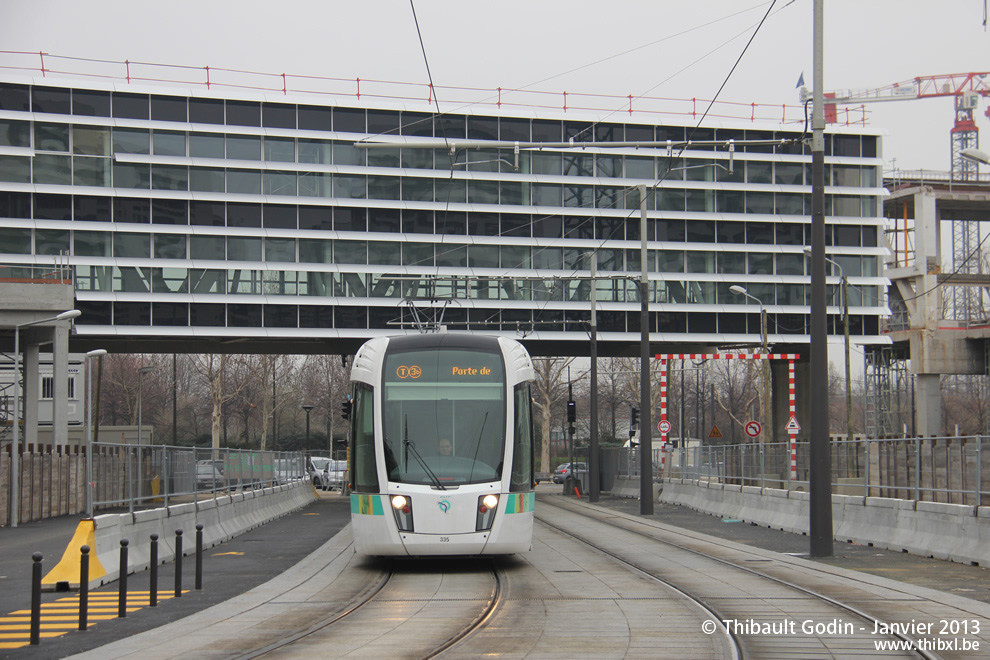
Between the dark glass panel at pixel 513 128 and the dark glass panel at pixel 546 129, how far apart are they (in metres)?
0.52

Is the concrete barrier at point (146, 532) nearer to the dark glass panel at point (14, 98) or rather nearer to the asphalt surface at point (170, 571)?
the asphalt surface at point (170, 571)

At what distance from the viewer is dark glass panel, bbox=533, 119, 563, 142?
61.5 metres

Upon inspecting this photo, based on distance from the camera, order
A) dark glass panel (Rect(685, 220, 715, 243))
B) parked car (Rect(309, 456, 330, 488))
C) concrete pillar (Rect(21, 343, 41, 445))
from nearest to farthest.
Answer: concrete pillar (Rect(21, 343, 41, 445))
parked car (Rect(309, 456, 330, 488))
dark glass panel (Rect(685, 220, 715, 243))

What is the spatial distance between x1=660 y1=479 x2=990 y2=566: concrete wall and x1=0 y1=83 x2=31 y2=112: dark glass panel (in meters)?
41.5

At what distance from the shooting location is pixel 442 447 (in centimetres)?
1545

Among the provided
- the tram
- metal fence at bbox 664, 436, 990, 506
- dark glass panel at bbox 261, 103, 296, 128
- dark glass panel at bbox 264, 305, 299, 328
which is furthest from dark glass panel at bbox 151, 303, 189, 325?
the tram

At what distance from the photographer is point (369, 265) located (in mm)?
59219

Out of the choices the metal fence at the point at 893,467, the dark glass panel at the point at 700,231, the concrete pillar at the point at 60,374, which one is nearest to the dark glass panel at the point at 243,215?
the concrete pillar at the point at 60,374

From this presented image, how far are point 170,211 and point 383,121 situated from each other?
1203 cm

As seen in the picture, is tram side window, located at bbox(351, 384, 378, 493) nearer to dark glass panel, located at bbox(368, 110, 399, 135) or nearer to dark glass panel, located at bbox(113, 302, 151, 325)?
dark glass panel, located at bbox(113, 302, 151, 325)

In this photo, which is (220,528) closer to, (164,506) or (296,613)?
(164,506)

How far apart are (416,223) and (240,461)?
34.1 metres

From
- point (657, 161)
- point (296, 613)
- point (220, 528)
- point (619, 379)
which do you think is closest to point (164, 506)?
point (220, 528)

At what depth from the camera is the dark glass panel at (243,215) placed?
190 ft
